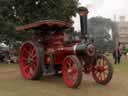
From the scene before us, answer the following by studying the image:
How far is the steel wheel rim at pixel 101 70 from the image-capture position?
991 cm

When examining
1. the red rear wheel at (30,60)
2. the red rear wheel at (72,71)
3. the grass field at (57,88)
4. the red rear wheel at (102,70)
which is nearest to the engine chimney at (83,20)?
the red rear wheel at (72,71)

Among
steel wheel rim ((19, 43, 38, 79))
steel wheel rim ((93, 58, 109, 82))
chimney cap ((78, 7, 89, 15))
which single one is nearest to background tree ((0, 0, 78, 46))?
steel wheel rim ((19, 43, 38, 79))

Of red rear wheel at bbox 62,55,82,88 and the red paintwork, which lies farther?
the red paintwork

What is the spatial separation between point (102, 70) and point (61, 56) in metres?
1.36

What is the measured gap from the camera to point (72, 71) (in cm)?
923

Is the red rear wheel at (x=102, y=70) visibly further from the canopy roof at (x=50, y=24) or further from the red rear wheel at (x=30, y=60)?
the red rear wheel at (x=30, y=60)

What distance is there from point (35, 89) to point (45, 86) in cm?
66

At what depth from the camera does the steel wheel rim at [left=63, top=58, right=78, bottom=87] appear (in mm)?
9105

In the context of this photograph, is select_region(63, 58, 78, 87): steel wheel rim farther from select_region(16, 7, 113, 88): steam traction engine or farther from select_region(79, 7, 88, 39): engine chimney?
select_region(79, 7, 88, 39): engine chimney

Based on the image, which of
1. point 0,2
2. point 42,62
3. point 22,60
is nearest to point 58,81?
point 42,62

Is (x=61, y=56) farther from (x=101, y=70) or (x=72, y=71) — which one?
(x=101, y=70)

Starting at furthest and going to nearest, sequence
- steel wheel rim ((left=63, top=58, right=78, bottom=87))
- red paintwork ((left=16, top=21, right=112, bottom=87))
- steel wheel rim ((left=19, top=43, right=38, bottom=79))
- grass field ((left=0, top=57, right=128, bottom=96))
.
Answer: steel wheel rim ((left=19, top=43, right=38, bottom=79)), red paintwork ((left=16, top=21, right=112, bottom=87)), steel wheel rim ((left=63, top=58, right=78, bottom=87)), grass field ((left=0, top=57, right=128, bottom=96))

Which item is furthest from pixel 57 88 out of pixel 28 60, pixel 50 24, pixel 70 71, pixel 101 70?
pixel 28 60

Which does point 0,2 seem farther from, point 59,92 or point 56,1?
point 59,92
